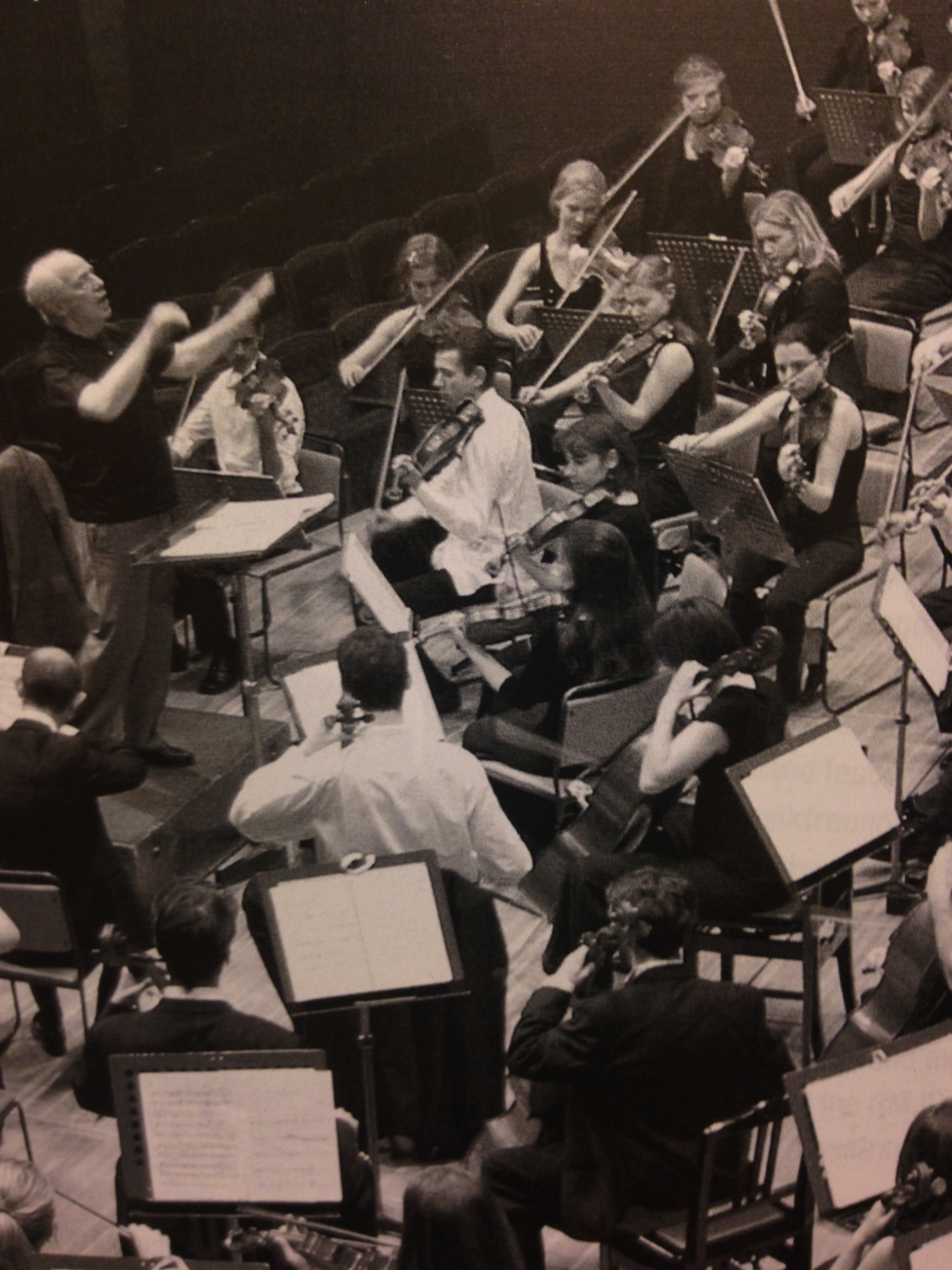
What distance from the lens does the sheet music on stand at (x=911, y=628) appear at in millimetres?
4148

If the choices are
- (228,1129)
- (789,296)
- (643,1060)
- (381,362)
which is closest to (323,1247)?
(228,1129)

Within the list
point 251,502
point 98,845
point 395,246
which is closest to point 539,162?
point 395,246

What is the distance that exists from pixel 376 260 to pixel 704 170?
0.98 m

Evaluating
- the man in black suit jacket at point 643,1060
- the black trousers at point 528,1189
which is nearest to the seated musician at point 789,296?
the man in black suit jacket at point 643,1060

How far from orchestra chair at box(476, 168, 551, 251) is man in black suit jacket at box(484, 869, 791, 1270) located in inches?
72.7

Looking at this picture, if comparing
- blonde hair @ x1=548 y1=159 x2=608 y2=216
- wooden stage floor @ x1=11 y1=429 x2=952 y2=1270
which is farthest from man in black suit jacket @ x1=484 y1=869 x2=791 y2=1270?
blonde hair @ x1=548 y1=159 x2=608 y2=216

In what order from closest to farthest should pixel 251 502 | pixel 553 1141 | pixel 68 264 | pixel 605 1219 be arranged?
pixel 605 1219, pixel 553 1141, pixel 68 264, pixel 251 502

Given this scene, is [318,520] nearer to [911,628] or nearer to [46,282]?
[46,282]

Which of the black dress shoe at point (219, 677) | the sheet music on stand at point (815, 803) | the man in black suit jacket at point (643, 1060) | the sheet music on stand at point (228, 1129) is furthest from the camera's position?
the black dress shoe at point (219, 677)

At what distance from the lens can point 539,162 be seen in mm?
4242

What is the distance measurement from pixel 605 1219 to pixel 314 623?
6.03ft

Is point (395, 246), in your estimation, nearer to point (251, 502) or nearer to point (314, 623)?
point (251, 502)

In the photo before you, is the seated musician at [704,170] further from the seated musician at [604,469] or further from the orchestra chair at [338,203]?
the orchestra chair at [338,203]

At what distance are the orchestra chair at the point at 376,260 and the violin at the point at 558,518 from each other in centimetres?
78
